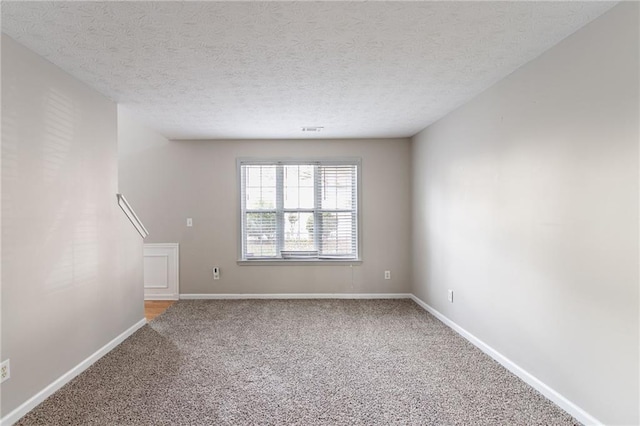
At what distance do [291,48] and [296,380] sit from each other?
2297mm

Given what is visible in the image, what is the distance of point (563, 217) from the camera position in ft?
7.16

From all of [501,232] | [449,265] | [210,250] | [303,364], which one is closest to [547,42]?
[501,232]

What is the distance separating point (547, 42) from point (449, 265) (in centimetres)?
230

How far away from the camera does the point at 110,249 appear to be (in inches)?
126

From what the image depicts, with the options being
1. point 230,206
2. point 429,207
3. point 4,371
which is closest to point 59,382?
point 4,371

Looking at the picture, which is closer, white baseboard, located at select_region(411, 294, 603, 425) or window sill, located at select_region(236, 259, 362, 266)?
white baseboard, located at select_region(411, 294, 603, 425)

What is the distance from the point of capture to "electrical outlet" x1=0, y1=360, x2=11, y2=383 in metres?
2.00

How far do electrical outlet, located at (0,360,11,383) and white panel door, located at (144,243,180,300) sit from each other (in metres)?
2.98

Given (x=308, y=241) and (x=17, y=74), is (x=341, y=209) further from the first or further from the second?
(x=17, y=74)

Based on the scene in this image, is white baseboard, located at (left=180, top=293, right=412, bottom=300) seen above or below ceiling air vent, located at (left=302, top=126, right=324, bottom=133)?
below

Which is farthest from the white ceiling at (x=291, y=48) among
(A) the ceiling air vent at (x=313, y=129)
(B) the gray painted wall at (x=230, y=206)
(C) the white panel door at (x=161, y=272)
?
(C) the white panel door at (x=161, y=272)

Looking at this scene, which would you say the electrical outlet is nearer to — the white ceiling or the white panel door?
the white ceiling

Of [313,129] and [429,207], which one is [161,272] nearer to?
[313,129]

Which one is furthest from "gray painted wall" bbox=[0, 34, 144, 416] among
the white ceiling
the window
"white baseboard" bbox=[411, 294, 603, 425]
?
"white baseboard" bbox=[411, 294, 603, 425]
